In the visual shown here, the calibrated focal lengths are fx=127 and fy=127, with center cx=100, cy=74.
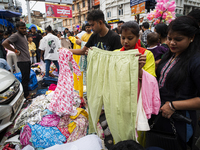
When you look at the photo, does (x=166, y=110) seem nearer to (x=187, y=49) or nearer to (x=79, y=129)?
(x=187, y=49)

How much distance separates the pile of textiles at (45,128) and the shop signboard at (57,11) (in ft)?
67.8

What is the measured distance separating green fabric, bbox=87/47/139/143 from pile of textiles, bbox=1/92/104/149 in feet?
3.25

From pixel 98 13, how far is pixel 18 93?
8.13 ft

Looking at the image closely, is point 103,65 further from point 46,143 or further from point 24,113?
point 24,113

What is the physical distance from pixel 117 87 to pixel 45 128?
1.71m

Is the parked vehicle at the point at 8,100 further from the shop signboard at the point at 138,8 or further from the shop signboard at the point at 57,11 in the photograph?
the shop signboard at the point at 57,11

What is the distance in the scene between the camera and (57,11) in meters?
20.3

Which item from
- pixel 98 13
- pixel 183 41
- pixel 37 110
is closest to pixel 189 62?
pixel 183 41

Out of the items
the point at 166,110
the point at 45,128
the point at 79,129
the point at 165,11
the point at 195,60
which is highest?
the point at 165,11

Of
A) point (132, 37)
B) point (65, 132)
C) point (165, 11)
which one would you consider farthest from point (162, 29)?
point (65, 132)

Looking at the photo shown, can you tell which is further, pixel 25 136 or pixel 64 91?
pixel 64 91

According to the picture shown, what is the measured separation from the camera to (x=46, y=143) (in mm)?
2137

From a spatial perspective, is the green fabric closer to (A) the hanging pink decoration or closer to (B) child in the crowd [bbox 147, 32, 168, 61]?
(B) child in the crowd [bbox 147, 32, 168, 61]

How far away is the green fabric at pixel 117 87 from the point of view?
1.27m
